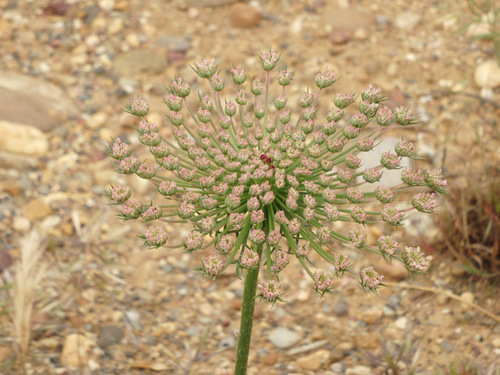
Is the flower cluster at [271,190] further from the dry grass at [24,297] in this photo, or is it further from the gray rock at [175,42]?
the gray rock at [175,42]

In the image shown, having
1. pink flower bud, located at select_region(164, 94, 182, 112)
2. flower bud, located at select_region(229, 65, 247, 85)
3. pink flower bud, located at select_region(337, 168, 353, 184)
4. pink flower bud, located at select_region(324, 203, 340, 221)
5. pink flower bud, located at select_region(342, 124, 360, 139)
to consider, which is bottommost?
pink flower bud, located at select_region(324, 203, 340, 221)

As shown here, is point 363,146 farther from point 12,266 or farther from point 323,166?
point 12,266

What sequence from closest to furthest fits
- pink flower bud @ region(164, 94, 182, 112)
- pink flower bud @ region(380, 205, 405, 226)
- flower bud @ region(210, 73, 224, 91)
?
pink flower bud @ region(380, 205, 405, 226)
pink flower bud @ region(164, 94, 182, 112)
flower bud @ region(210, 73, 224, 91)

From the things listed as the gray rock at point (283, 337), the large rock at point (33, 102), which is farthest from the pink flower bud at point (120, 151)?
the large rock at point (33, 102)

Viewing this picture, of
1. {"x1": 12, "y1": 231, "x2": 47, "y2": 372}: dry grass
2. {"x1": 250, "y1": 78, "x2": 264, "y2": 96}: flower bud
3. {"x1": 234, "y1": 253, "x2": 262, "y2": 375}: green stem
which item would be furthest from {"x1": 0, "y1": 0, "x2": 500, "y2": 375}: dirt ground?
{"x1": 250, "y1": 78, "x2": 264, "y2": 96}: flower bud

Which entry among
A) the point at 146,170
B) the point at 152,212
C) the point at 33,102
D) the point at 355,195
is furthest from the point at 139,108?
the point at 33,102

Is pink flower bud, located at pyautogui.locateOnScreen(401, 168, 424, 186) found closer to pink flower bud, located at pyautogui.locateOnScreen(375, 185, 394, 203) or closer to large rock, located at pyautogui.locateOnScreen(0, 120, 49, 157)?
pink flower bud, located at pyautogui.locateOnScreen(375, 185, 394, 203)
